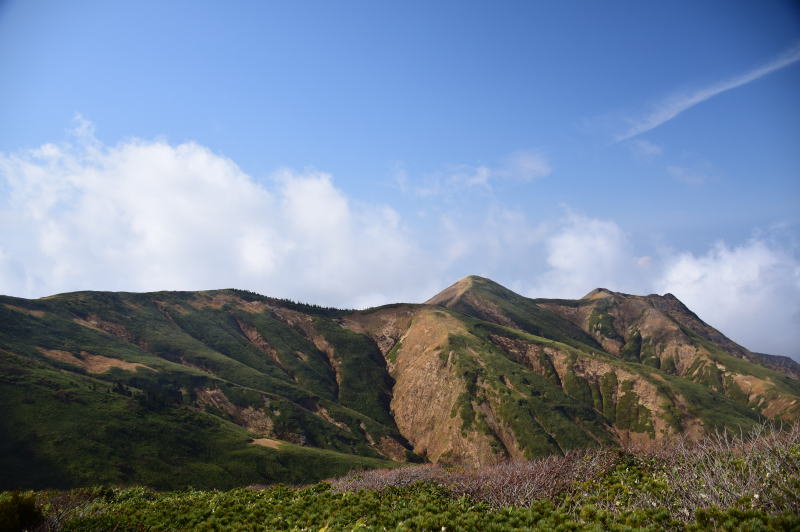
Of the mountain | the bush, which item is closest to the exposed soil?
the mountain

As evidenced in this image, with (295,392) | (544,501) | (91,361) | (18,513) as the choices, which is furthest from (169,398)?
(544,501)

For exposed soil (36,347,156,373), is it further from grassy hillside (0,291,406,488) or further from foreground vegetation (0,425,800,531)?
foreground vegetation (0,425,800,531)

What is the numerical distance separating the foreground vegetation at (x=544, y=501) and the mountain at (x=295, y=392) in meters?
40.6

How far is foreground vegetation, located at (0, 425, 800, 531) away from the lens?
1303cm

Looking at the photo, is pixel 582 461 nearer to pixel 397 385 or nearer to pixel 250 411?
pixel 250 411

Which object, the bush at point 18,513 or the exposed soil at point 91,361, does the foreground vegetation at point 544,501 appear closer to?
the bush at point 18,513

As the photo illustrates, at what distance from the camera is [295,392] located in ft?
397

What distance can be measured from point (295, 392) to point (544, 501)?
115m

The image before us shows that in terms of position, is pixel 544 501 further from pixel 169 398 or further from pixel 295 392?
pixel 295 392

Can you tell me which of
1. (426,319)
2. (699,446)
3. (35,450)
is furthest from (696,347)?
(35,450)

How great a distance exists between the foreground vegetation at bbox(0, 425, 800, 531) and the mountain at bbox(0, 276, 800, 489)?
4059 cm

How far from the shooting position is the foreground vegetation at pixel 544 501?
13031mm

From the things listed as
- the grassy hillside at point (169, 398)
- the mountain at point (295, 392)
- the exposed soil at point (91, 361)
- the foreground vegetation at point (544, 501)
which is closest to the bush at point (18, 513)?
the foreground vegetation at point (544, 501)

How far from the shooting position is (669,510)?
14.0 m
